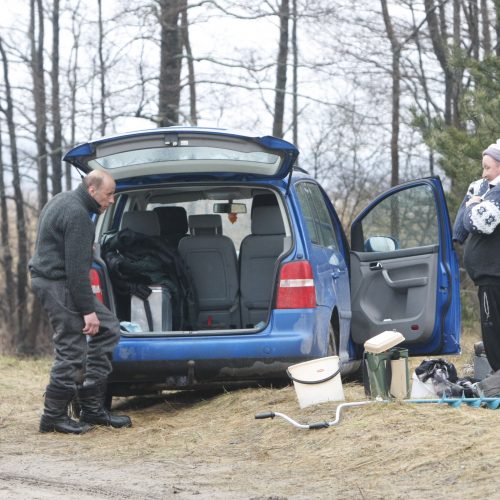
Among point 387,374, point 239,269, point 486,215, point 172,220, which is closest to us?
point 387,374

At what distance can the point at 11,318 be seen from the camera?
25.3 meters

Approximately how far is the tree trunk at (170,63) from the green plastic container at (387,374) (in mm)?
14550

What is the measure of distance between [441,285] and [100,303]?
2870mm

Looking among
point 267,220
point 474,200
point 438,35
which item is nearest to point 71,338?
point 267,220

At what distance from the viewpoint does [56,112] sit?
961 inches

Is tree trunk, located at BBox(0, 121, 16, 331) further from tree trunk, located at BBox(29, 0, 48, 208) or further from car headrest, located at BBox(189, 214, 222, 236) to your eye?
car headrest, located at BBox(189, 214, 222, 236)

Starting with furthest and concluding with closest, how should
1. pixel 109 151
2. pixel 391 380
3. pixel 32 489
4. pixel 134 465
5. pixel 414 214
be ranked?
pixel 414 214 < pixel 109 151 < pixel 391 380 < pixel 134 465 < pixel 32 489

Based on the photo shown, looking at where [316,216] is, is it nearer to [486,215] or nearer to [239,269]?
[239,269]

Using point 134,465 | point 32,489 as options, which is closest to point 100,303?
point 134,465

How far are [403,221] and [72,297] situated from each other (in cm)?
846

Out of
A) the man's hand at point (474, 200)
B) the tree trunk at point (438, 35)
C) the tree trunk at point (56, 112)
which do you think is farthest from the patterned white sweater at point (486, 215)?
the tree trunk at point (56, 112)

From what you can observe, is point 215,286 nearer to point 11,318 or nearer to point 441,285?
point 441,285

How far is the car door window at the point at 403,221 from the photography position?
9.42 metres

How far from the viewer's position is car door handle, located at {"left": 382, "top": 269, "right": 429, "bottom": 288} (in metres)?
8.95
